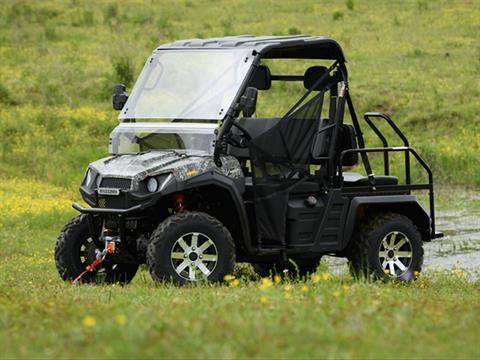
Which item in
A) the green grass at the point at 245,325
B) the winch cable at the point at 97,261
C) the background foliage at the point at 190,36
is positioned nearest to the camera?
the green grass at the point at 245,325

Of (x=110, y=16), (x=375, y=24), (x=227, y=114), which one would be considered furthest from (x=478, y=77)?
(x=227, y=114)

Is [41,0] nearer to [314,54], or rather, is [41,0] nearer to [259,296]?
[314,54]

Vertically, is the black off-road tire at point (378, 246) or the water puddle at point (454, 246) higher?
the black off-road tire at point (378, 246)

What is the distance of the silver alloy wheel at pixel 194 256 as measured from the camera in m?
9.89

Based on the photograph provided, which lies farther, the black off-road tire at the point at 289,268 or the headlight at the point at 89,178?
the black off-road tire at the point at 289,268

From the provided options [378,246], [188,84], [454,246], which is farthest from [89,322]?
[454,246]

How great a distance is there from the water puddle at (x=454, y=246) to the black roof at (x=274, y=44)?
3122 millimetres

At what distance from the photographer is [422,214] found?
38.3 feet

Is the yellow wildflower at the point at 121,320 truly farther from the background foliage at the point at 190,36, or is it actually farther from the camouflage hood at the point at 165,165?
the background foliage at the point at 190,36

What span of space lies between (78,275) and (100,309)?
12.4 ft

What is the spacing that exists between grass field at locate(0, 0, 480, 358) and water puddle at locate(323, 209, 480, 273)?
122 centimetres

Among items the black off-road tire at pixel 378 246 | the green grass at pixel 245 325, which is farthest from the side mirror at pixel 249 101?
the green grass at pixel 245 325

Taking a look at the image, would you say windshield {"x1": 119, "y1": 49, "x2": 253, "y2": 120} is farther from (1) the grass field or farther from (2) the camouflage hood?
(1) the grass field

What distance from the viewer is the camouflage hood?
994 cm
